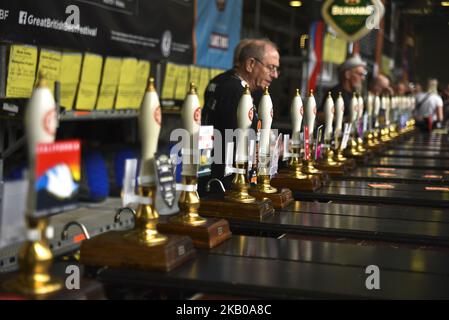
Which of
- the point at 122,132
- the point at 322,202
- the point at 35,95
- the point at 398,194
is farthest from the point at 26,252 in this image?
the point at 122,132

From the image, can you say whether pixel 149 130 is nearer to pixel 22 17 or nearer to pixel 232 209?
pixel 232 209

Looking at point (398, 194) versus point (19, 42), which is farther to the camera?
point (19, 42)

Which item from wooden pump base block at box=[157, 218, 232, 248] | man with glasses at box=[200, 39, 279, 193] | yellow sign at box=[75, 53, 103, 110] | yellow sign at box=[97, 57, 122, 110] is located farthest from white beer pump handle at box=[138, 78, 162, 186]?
yellow sign at box=[97, 57, 122, 110]

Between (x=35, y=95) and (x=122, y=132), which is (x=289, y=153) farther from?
(x=122, y=132)

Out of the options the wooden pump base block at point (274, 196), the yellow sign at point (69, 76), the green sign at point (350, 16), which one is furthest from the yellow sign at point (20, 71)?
the green sign at point (350, 16)

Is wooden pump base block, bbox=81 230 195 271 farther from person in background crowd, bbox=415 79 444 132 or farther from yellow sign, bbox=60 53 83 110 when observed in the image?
person in background crowd, bbox=415 79 444 132

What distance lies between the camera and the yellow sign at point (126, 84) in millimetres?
5309

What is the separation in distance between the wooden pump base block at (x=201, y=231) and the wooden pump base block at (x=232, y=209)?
35cm

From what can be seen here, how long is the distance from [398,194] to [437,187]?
0.44 meters

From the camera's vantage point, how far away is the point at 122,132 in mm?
6543

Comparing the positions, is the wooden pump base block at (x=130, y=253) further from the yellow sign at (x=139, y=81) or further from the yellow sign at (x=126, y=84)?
the yellow sign at (x=139, y=81)

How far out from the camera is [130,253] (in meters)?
1.58

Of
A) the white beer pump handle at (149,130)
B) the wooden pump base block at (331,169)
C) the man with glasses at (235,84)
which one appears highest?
the man with glasses at (235,84)
